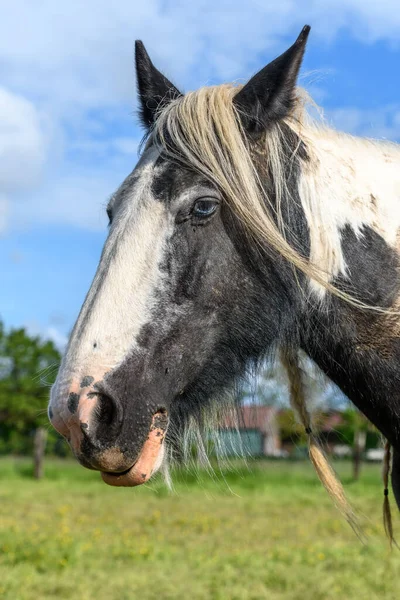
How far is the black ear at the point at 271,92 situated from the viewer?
2342 millimetres

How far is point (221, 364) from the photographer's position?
7.79ft

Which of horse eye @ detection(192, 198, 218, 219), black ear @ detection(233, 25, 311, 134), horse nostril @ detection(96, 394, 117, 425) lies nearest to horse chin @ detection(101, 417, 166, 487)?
horse nostril @ detection(96, 394, 117, 425)

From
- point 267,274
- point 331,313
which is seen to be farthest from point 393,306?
point 267,274

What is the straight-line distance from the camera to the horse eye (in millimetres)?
2283

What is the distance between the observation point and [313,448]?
2830 millimetres

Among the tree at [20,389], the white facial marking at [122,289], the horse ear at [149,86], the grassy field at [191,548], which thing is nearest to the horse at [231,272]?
the white facial marking at [122,289]

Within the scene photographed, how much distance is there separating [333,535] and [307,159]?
28.8 ft

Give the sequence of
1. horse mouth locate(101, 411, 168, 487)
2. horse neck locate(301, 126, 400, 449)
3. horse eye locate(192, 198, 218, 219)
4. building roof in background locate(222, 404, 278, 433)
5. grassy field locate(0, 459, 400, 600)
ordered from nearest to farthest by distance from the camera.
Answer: horse mouth locate(101, 411, 168, 487)
horse eye locate(192, 198, 218, 219)
horse neck locate(301, 126, 400, 449)
building roof in background locate(222, 404, 278, 433)
grassy field locate(0, 459, 400, 600)

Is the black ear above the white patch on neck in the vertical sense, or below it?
above

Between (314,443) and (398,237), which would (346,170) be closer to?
(398,237)

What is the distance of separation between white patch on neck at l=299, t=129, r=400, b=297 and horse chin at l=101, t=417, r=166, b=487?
0.77 m

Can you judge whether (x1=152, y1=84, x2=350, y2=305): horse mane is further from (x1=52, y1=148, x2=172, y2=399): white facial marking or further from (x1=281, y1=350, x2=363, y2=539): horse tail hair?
(x1=281, y1=350, x2=363, y2=539): horse tail hair

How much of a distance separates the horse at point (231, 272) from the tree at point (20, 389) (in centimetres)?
2786

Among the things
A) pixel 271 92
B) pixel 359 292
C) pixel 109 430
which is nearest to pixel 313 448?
pixel 359 292
